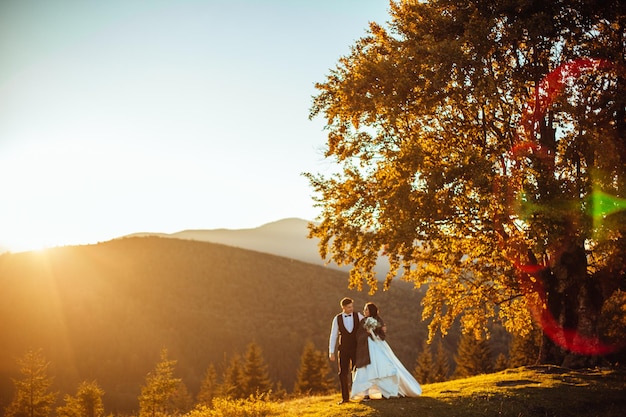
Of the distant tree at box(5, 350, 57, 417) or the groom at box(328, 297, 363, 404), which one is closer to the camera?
the groom at box(328, 297, 363, 404)

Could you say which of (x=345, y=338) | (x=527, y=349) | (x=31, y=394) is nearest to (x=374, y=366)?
(x=345, y=338)

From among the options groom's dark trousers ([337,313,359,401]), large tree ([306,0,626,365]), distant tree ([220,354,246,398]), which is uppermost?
large tree ([306,0,626,365])

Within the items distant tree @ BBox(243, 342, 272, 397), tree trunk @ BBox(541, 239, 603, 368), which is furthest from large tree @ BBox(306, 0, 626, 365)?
distant tree @ BBox(243, 342, 272, 397)

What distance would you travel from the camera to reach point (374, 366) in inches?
510

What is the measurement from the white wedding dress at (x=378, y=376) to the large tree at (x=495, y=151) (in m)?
3.53

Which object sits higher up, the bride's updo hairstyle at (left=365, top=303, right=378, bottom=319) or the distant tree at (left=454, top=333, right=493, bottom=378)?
the bride's updo hairstyle at (left=365, top=303, right=378, bottom=319)

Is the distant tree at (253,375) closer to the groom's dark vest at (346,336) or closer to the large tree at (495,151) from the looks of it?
the large tree at (495,151)

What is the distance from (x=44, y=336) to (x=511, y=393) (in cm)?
11495

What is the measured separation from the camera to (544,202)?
15.1 metres

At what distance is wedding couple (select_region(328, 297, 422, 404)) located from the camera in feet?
42.5

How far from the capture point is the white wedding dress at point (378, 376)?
13.0m

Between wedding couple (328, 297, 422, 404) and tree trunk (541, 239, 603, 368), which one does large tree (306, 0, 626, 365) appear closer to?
tree trunk (541, 239, 603, 368)

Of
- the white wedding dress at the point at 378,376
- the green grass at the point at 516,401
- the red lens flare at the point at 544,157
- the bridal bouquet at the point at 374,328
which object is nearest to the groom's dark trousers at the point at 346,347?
the white wedding dress at the point at 378,376

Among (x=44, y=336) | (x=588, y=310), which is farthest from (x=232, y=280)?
(x=588, y=310)
